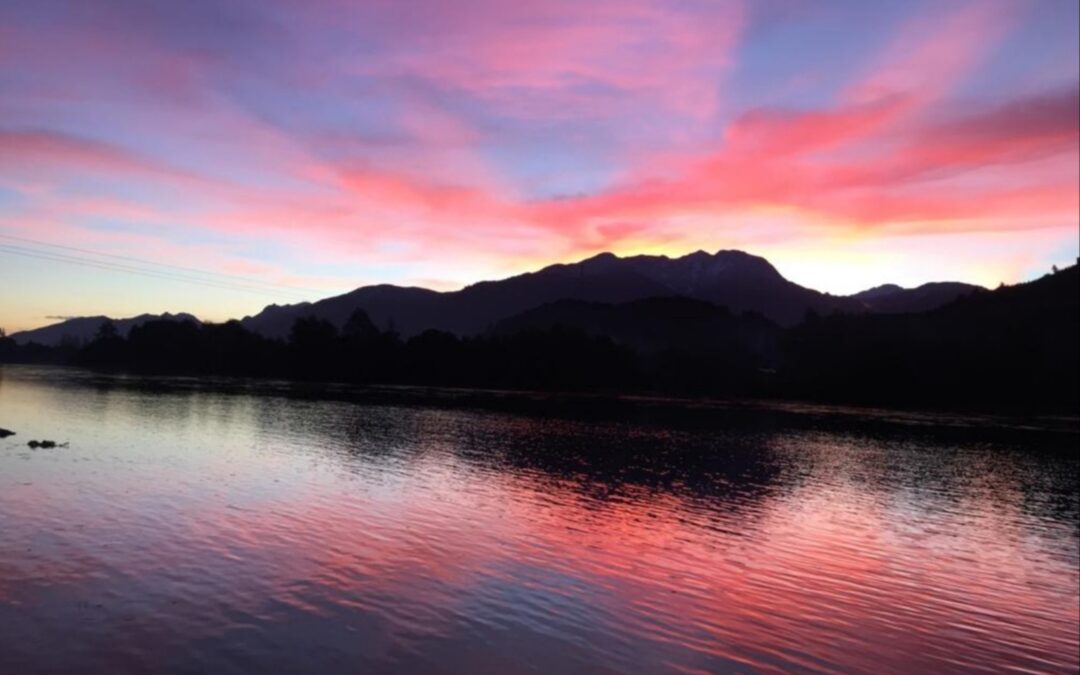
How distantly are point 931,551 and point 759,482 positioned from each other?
22.2 m

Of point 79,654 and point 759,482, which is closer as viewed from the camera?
point 79,654

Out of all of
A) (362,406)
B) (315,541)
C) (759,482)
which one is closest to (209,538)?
(315,541)

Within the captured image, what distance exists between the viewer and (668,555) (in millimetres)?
33656

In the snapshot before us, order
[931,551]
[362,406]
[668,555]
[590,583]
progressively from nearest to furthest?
1. [590,583]
2. [668,555]
3. [931,551]
4. [362,406]

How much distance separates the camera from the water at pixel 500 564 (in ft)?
66.5

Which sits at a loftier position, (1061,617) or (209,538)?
(209,538)

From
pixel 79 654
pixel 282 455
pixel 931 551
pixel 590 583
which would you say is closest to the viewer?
pixel 79 654

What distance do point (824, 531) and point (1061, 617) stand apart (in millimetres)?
14714

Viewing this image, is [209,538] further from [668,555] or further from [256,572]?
[668,555]

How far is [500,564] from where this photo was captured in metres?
29.5

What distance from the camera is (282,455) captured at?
58844 millimetres

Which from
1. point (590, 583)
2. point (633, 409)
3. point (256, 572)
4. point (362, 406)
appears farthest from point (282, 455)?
point (633, 409)

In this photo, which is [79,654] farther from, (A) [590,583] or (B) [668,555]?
(B) [668,555]

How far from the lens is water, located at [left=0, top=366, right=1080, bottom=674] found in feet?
66.5
